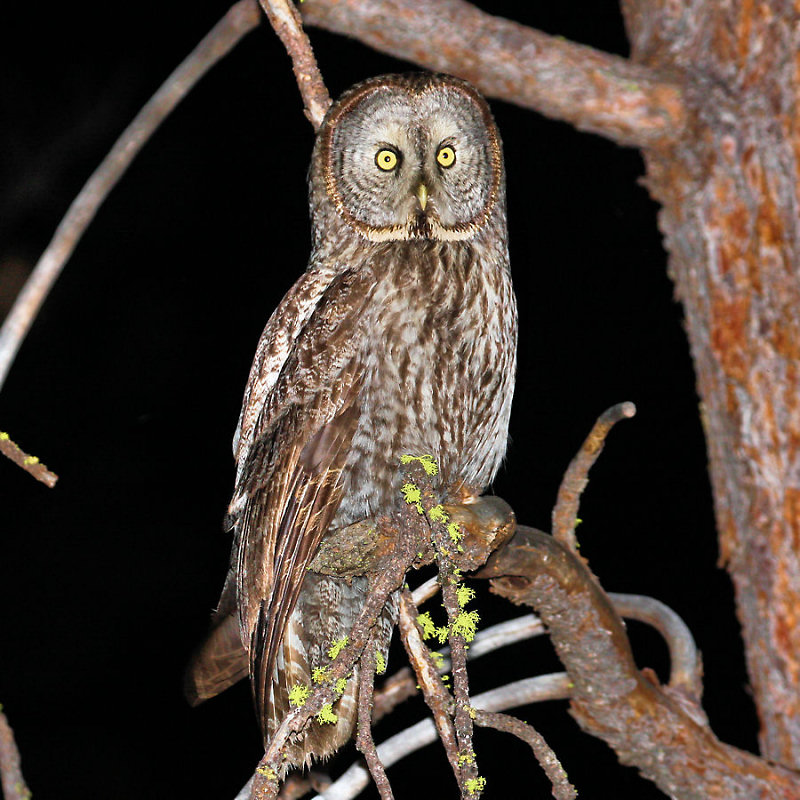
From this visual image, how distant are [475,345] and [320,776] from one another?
105 centimetres

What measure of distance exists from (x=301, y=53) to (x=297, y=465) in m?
0.87

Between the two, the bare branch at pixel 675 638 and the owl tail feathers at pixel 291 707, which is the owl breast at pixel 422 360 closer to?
the owl tail feathers at pixel 291 707

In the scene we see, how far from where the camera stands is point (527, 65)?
2.26 m

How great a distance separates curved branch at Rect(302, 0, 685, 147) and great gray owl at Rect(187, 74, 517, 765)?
309 millimetres

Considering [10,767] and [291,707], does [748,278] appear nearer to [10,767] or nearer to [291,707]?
[291,707]

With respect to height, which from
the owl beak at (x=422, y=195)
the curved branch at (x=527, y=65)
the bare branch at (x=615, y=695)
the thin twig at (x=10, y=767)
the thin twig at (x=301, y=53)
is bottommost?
the thin twig at (x=10, y=767)

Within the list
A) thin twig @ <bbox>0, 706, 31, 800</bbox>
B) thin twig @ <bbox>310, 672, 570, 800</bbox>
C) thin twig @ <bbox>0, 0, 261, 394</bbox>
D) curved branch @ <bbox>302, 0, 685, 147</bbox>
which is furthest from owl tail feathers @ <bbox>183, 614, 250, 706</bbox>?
curved branch @ <bbox>302, 0, 685, 147</bbox>

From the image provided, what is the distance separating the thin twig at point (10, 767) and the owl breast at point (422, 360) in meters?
0.74

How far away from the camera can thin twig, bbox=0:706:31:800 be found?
1617 millimetres

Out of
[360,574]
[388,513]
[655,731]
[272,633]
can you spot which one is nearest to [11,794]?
[272,633]

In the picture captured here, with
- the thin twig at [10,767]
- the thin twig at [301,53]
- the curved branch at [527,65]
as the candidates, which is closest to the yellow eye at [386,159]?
the thin twig at [301,53]

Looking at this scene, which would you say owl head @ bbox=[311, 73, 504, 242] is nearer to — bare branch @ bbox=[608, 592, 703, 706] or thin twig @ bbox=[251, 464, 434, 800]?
thin twig @ bbox=[251, 464, 434, 800]

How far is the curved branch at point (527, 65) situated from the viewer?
7.36 ft

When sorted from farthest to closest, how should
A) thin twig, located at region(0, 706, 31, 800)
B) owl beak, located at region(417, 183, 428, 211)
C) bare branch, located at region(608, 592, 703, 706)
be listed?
bare branch, located at region(608, 592, 703, 706)
owl beak, located at region(417, 183, 428, 211)
thin twig, located at region(0, 706, 31, 800)
